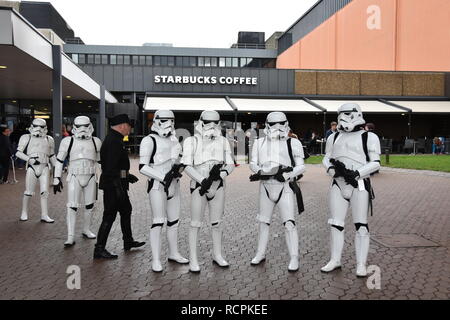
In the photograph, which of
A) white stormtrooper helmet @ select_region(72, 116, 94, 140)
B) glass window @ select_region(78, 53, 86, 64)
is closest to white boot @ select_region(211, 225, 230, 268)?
white stormtrooper helmet @ select_region(72, 116, 94, 140)

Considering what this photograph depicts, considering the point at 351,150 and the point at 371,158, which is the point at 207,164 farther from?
the point at 371,158

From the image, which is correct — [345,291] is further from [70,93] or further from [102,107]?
[102,107]

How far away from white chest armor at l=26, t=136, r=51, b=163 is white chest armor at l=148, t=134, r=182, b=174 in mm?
3385

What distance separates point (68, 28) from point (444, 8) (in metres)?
47.0

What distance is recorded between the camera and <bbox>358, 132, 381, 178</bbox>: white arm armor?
179 inches

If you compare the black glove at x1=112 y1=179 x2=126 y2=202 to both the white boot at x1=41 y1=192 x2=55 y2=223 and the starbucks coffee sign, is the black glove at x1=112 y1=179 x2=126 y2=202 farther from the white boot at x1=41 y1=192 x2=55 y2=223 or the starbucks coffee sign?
the starbucks coffee sign

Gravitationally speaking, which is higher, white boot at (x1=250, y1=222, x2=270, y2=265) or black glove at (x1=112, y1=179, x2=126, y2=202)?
black glove at (x1=112, y1=179, x2=126, y2=202)

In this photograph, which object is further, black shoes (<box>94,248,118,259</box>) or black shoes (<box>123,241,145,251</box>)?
black shoes (<box>123,241,145,251</box>)

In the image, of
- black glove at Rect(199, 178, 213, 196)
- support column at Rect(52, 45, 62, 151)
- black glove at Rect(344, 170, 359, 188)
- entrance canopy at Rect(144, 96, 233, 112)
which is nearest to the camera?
black glove at Rect(344, 170, 359, 188)

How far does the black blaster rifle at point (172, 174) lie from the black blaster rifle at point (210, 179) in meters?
0.37

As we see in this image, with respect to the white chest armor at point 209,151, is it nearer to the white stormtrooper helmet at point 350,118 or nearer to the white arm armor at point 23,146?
the white stormtrooper helmet at point 350,118

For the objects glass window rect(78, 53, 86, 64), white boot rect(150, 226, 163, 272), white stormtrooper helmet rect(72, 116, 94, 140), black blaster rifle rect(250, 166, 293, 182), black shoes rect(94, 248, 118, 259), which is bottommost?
black shoes rect(94, 248, 118, 259)

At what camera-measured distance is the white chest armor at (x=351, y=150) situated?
15.4 ft
